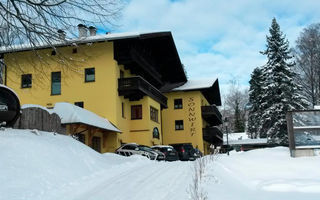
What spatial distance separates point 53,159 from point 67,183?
1.69 meters

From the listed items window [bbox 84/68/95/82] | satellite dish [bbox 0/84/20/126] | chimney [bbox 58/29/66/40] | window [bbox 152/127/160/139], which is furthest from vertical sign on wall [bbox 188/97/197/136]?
chimney [bbox 58/29/66/40]

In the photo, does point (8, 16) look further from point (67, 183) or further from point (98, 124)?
point (98, 124)

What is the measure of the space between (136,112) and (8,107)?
20818mm

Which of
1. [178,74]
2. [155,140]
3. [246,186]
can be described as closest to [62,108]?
[155,140]

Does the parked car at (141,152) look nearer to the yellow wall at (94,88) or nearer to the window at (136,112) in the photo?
the yellow wall at (94,88)

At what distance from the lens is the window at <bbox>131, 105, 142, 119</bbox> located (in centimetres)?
3406

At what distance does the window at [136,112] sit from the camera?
3406 cm

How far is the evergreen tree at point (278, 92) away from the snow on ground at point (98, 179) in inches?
970

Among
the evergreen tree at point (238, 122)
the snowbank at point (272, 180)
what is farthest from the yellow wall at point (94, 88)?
the evergreen tree at point (238, 122)

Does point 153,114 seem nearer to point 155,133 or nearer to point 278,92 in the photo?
point 155,133

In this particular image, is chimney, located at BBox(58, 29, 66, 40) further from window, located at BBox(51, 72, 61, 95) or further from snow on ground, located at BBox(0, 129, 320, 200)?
window, located at BBox(51, 72, 61, 95)

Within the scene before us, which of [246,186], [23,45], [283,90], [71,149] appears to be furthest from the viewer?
[283,90]

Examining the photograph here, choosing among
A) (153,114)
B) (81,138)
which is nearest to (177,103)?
(153,114)

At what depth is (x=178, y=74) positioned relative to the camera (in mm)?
46500
